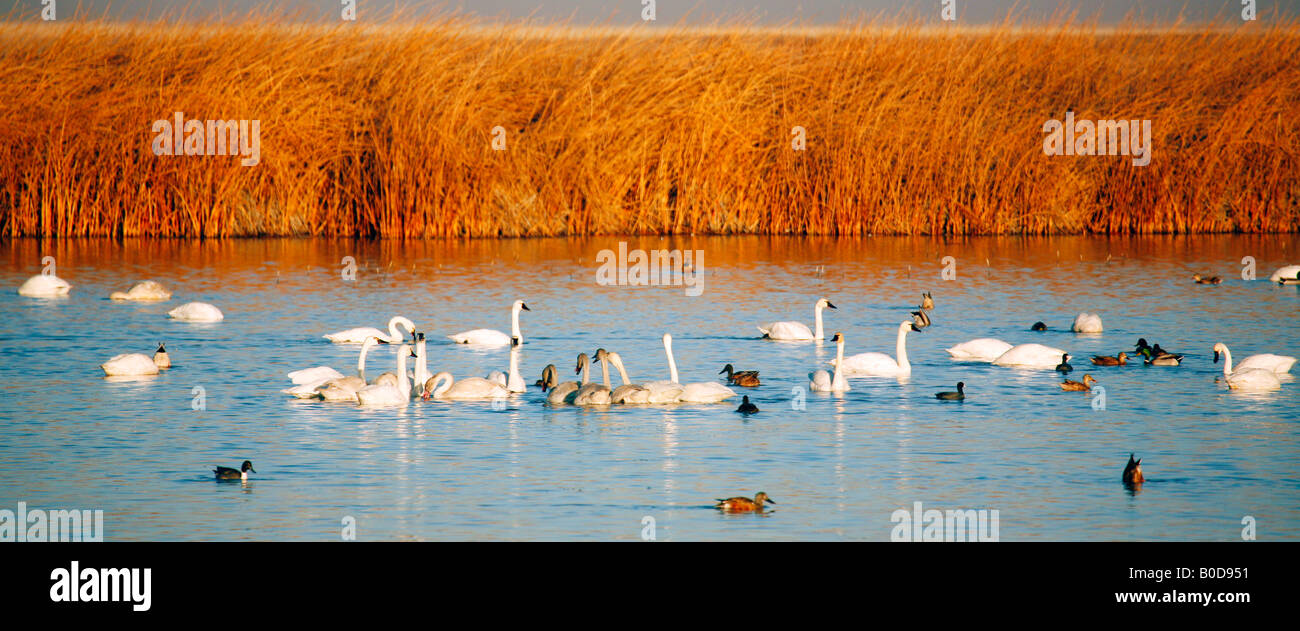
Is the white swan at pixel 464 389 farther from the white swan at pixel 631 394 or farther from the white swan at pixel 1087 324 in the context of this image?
the white swan at pixel 1087 324

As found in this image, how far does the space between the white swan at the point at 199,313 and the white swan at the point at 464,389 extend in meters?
5.38

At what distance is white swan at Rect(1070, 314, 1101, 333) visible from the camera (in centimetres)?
1579

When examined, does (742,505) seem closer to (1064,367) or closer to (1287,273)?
(1064,367)

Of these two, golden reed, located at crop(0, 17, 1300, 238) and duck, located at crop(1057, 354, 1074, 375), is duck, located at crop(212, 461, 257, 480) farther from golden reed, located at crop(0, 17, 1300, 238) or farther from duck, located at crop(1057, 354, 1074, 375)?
golden reed, located at crop(0, 17, 1300, 238)

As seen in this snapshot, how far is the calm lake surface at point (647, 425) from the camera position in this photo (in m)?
8.39

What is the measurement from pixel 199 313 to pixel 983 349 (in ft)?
26.2

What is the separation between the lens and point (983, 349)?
1377 centimetres

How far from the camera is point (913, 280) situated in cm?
2078

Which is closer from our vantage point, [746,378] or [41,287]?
[746,378]

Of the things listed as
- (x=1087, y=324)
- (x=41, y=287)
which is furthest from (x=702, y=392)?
(x=41, y=287)

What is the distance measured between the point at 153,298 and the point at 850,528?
12.1 m

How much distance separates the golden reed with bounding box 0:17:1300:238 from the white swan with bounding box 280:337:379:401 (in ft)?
41.8
